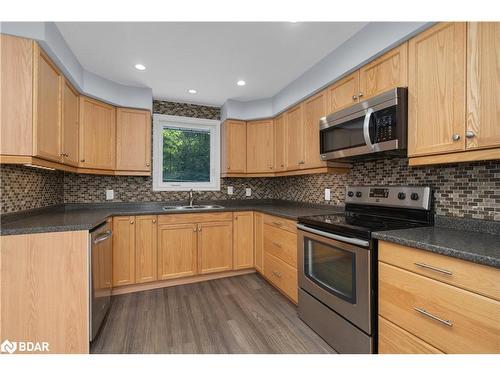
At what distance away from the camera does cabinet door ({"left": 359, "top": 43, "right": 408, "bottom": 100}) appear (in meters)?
1.55

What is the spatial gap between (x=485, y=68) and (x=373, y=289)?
131cm

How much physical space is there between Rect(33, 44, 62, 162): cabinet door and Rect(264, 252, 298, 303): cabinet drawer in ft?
7.23

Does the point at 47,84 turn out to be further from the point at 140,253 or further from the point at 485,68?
the point at 485,68

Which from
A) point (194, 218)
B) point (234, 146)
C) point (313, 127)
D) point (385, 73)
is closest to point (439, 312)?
point (385, 73)

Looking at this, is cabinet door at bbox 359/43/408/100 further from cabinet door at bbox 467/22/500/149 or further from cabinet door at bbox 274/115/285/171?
cabinet door at bbox 274/115/285/171

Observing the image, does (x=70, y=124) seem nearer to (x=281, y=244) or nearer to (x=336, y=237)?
(x=281, y=244)

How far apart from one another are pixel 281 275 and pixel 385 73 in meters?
1.99

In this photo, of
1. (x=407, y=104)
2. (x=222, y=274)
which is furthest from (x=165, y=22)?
(x=222, y=274)

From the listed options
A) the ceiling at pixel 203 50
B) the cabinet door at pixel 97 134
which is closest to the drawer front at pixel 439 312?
the ceiling at pixel 203 50

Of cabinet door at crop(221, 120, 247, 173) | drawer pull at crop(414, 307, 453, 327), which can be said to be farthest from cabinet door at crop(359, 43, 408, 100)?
cabinet door at crop(221, 120, 247, 173)

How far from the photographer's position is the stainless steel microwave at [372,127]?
5.05ft

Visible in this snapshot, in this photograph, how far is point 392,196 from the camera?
1.82 metres

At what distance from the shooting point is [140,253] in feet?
8.36

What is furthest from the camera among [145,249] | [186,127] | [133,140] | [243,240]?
[186,127]
